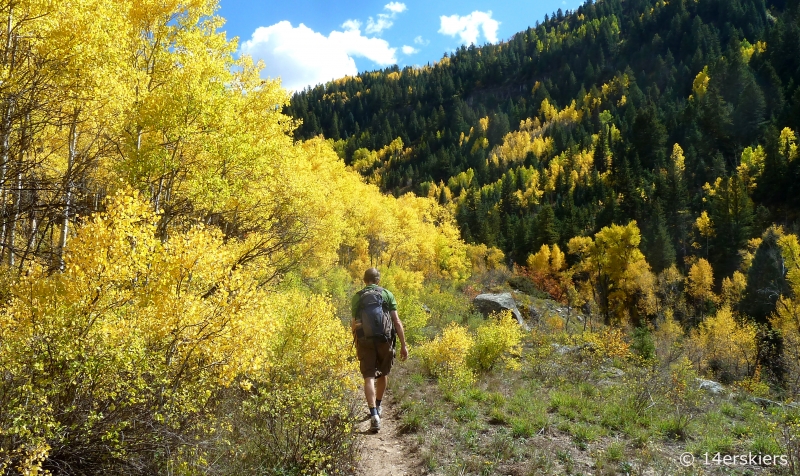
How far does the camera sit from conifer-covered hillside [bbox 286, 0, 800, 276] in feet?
176

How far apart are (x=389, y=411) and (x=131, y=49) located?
8.96 meters

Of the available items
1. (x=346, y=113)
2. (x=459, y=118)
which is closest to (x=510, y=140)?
(x=459, y=118)

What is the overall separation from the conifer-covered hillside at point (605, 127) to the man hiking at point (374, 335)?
38177mm

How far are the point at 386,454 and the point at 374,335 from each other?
5.46ft

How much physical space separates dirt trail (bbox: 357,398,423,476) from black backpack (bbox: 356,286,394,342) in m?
1.06

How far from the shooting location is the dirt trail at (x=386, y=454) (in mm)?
4738

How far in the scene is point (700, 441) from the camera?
20.2 feet

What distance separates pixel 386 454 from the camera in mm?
5273

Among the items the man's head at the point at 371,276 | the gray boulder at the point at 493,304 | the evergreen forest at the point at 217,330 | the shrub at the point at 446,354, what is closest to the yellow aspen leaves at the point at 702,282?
the evergreen forest at the point at 217,330

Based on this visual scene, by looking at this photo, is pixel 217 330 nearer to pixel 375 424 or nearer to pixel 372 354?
pixel 372 354

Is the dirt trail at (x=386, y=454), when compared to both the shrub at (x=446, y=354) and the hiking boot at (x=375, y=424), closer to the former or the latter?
the hiking boot at (x=375, y=424)

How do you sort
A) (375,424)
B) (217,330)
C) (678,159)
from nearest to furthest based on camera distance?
(217,330) → (375,424) → (678,159)

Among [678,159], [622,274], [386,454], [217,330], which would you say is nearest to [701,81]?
[678,159]

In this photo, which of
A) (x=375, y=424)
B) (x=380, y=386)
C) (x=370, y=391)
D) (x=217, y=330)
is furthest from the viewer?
(x=380, y=386)
